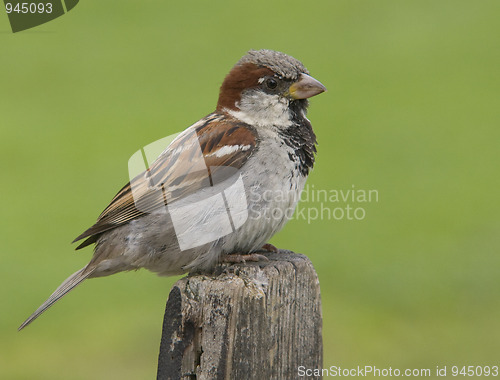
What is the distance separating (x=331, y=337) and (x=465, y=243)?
1.59 m

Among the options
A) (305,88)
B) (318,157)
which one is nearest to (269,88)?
(305,88)

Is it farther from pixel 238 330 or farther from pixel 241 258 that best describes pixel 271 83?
pixel 238 330

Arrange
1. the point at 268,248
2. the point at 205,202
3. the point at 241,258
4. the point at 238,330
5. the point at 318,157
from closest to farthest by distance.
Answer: the point at 238,330 → the point at 241,258 → the point at 205,202 → the point at 268,248 → the point at 318,157

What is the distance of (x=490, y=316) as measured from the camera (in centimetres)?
590

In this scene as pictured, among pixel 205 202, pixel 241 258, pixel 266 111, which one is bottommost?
pixel 241 258

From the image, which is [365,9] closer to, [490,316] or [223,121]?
[490,316]

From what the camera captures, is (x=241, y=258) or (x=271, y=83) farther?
(x=271, y=83)

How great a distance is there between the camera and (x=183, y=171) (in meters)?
3.37

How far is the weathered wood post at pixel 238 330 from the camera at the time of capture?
2.35 m

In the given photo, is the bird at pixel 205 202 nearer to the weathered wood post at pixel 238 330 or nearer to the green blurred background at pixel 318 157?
the weathered wood post at pixel 238 330

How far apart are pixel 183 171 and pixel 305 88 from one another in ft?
2.14

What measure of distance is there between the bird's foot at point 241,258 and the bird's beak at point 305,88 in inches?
30.3

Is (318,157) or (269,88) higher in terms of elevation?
(318,157)

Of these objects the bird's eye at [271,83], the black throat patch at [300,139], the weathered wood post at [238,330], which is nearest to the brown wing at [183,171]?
the black throat patch at [300,139]
